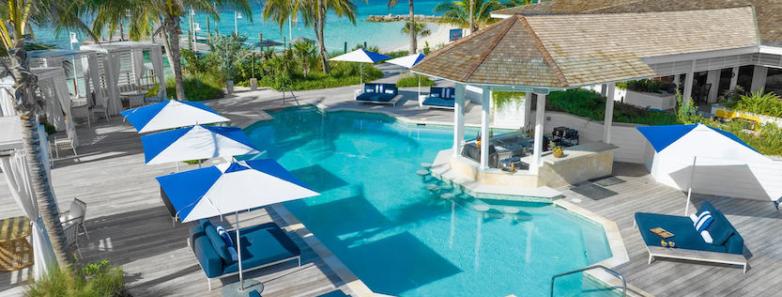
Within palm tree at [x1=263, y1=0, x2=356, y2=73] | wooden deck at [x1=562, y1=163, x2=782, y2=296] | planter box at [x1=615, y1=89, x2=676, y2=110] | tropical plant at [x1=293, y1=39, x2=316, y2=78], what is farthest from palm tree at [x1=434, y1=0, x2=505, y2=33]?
wooden deck at [x1=562, y1=163, x2=782, y2=296]

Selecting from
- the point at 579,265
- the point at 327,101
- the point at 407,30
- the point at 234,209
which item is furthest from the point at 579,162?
the point at 407,30

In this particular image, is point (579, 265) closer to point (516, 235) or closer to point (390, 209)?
point (516, 235)

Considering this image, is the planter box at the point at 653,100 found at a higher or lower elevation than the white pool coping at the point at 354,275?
higher

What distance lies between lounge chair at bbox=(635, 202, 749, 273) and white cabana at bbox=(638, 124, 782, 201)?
137cm

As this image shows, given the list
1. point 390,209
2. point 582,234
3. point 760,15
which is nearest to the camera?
point 582,234

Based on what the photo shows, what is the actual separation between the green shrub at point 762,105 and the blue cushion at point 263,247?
53.8 ft

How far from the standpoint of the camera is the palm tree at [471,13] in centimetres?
3353

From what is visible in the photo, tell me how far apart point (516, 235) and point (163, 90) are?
16.8m

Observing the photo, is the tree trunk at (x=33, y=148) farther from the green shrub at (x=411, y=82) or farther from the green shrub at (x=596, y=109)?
the green shrub at (x=411, y=82)

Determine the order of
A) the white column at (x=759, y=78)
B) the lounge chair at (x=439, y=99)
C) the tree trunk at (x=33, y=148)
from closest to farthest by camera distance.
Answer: the tree trunk at (x=33, y=148) < the white column at (x=759, y=78) < the lounge chair at (x=439, y=99)

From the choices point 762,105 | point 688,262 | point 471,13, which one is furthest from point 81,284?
point 471,13

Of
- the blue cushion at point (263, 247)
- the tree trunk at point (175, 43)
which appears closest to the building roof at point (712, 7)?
the tree trunk at point (175, 43)

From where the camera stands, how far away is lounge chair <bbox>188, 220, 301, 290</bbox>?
989 cm

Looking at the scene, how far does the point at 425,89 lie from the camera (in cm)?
2919
